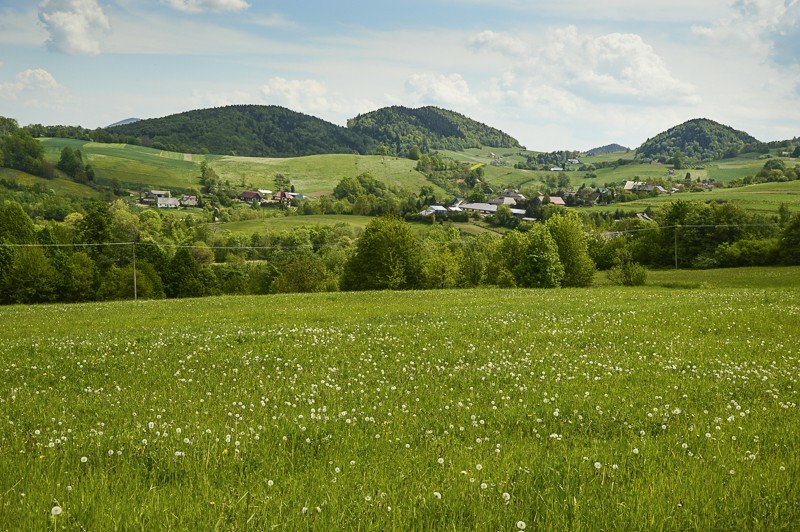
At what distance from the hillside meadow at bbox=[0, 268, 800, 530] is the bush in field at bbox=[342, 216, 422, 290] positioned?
153 feet

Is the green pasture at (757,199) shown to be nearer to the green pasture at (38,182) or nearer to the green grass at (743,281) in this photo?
the green grass at (743,281)

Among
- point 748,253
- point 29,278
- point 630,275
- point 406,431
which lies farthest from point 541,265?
point 29,278

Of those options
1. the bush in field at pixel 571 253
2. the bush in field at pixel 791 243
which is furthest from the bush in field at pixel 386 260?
the bush in field at pixel 791 243

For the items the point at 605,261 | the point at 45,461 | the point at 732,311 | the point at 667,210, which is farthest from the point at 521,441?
the point at 667,210

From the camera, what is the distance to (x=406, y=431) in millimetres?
7531

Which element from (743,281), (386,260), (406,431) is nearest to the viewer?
(406,431)

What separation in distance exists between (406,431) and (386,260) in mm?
55424

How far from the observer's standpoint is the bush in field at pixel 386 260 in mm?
62531

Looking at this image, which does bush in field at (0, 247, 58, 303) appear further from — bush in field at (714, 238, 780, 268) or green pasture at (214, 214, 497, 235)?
bush in field at (714, 238, 780, 268)

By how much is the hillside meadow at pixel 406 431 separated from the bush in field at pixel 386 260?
46575 millimetres

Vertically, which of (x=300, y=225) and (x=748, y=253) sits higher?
(x=300, y=225)

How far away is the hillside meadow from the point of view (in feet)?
16.2

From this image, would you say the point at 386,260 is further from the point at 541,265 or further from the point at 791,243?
the point at 791,243

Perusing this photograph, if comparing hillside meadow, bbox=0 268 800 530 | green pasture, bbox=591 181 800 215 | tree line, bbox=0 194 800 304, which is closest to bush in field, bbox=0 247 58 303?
tree line, bbox=0 194 800 304
